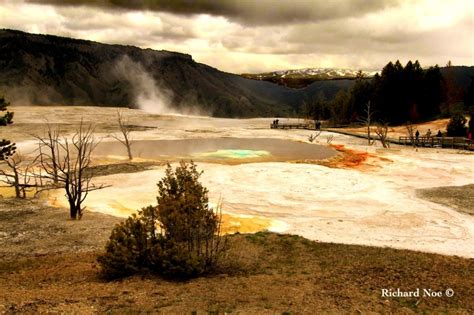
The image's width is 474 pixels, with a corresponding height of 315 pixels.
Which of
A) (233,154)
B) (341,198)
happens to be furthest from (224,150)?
(341,198)

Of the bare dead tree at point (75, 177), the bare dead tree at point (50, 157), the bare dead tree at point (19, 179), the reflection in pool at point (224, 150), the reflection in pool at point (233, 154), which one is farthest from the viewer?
the reflection in pool at point (233, 154)

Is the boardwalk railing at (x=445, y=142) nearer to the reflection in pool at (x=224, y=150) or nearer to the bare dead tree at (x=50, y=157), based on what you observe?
the reflection in pool at (x=224, y=150)

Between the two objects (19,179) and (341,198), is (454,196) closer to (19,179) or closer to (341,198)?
(341,198)

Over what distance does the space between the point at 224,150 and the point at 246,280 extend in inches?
1682

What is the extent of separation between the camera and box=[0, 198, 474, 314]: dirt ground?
1080cm

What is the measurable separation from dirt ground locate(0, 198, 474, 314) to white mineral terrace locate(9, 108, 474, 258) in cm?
265

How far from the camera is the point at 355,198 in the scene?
1103 inches

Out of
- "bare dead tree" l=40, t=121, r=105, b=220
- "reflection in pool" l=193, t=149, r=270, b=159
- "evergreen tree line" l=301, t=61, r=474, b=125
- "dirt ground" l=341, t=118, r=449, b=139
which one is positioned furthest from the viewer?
"evergreen tree line" l=301, t=61, r=474, b=125

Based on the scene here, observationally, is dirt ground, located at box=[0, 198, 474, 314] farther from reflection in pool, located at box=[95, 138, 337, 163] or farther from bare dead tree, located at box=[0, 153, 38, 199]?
reflection in pool, located at box=[95, 138, 337, 163]

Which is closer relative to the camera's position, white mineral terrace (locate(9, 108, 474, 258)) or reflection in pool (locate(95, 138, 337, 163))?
white mineral terrace (locate(9, 108, 474, 258))

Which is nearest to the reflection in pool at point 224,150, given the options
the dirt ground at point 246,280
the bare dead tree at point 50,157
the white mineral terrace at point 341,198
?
the bare dead tree at point 50,157

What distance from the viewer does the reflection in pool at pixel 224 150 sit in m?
49.1

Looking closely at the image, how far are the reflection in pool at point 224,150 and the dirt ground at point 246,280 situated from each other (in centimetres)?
2859

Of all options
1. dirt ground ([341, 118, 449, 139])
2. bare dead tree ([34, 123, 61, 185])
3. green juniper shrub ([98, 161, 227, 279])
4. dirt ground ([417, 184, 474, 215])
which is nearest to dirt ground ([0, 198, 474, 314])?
green juniper shrub ([98, 161, 227, 279])
